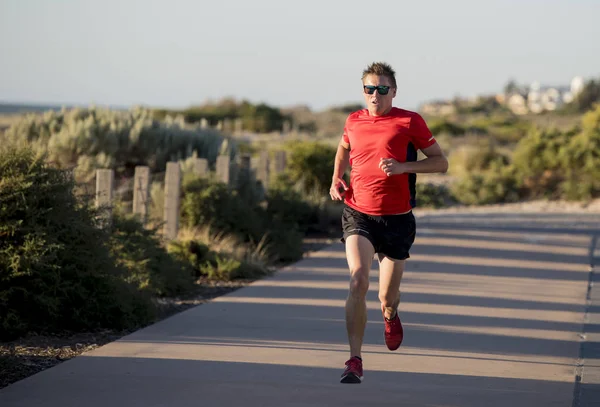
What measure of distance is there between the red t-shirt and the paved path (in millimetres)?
1272

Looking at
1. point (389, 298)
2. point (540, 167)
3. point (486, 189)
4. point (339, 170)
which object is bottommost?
point (486, 189)

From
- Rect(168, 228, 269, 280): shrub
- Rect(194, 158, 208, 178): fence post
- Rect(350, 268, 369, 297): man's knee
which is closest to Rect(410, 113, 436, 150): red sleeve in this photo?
Rect(350, 268, 369, 297): man's knee

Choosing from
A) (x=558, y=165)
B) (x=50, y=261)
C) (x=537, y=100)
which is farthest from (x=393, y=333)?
(x=537, y=100)

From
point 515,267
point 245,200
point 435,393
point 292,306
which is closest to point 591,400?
point 435,393

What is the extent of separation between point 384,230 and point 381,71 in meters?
1.17

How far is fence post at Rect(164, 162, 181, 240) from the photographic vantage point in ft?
46.6

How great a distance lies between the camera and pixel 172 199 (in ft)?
46.6

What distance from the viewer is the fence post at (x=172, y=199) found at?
14.2 meters

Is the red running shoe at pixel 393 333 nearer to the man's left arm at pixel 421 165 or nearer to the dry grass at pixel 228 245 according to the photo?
the man's left arm at pixel 421 165

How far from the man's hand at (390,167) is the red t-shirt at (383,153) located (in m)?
0.14

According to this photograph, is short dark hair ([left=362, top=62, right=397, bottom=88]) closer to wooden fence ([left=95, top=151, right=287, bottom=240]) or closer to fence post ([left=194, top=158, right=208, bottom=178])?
wooden fence ([left=95, top=151, right=287, bottom=240])

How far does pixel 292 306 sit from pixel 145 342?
8.61 ft

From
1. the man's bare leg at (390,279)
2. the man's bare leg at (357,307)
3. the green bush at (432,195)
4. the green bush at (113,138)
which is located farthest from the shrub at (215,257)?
the green bush at (432,195)

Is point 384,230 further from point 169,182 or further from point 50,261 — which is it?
point 169,182
